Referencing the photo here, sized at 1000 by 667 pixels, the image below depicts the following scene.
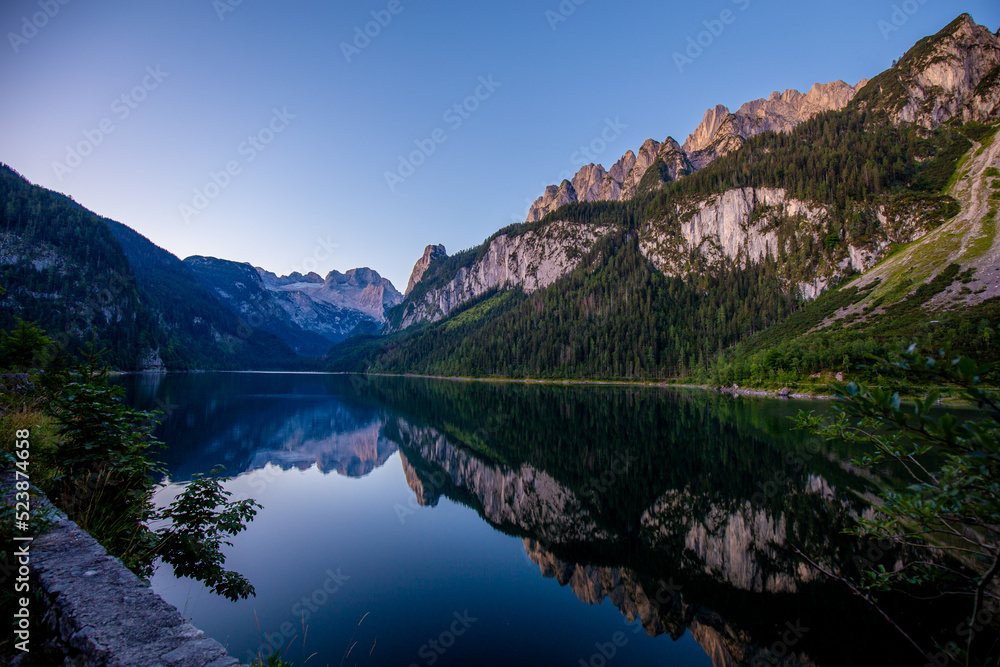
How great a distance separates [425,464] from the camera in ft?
100

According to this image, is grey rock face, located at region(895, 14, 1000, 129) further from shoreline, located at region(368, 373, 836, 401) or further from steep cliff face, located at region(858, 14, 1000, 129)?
shoreline, located at region(368, 373, 836, 401)

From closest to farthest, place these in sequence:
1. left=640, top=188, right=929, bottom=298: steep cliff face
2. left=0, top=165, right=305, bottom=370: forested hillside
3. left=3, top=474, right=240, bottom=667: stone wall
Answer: left=3, top=474, right=240, bottom=667: stone wall → left=640, top=188, right=929, bottom=298: steep cliff face → left=0, top=165, right=305, bottom=370: forested hillside

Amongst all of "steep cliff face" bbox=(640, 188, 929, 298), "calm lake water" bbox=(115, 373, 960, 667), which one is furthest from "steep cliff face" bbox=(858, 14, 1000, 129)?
"calm lake water" bbox=(115, 373, 960, 667)

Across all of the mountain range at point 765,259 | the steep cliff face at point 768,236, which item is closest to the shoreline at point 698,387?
the mountain range at point 765,259

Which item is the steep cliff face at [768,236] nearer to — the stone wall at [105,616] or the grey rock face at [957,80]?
the grey rock face at [957,80]

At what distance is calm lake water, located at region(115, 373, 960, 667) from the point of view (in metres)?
10.4

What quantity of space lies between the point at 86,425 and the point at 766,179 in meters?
195

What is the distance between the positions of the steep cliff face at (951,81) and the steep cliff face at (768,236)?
58.8 metres

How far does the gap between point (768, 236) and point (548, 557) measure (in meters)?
172

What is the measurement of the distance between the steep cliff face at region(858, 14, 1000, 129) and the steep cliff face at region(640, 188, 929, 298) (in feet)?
193

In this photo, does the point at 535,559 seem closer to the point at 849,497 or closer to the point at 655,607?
the point at 655,607

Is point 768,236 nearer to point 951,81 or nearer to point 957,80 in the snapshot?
point 951,81

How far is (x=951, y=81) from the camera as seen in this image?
5994 inches

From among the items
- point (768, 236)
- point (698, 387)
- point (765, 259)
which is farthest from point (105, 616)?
point (768, 236)
